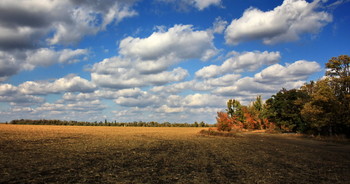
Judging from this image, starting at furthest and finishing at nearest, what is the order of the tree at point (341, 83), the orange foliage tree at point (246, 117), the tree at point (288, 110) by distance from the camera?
the orange foliage tree at point (246, 117), the tree at point (288, 110), the tree at point (341, 83)

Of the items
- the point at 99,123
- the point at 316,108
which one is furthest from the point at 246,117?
the point at 99,123

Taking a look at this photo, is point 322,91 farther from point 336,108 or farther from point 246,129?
point 246,129

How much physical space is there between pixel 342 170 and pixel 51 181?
14666 mm

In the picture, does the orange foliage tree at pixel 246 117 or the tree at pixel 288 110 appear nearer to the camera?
the tree at pixel 288 110

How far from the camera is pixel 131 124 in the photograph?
84.4 m

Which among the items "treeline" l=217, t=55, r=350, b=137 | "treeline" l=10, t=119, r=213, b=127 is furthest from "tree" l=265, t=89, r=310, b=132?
"treeline" l=10, t=119, r=213, b=127

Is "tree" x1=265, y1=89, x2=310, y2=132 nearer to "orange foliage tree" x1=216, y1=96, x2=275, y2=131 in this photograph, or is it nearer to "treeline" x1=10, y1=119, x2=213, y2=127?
"orange foliage tree" x1=216, y1=96, x2=275, y2=131

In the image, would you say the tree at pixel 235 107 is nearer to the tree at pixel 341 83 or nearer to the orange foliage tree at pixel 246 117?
the orange foliage tree at pixel 246 117

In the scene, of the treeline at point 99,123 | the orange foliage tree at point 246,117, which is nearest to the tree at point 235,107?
the orange foliage tree at point 246,117

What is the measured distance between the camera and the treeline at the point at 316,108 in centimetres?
3531

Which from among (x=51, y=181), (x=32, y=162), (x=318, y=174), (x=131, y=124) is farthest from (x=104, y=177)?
(x=131, y=124)

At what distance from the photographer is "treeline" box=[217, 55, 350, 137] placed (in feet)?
116

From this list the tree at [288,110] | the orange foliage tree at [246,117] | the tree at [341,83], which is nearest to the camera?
the tree at [341,83]

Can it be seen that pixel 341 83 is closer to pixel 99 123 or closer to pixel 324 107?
pixel 324 107
